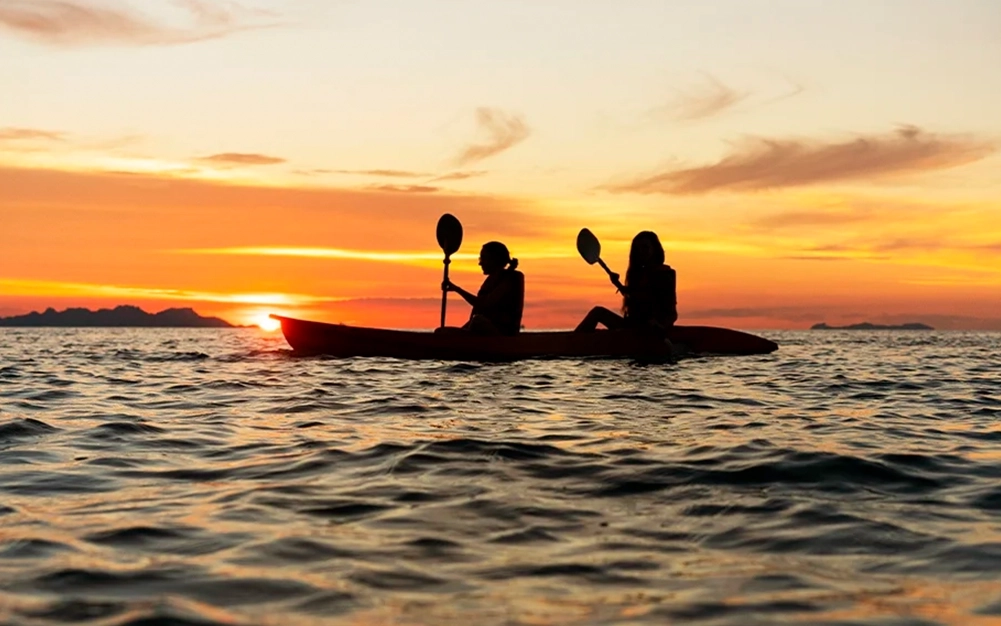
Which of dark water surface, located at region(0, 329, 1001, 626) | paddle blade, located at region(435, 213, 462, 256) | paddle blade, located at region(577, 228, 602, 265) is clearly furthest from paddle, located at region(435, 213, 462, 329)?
dark water surface, located at region(0, 329, 1001, 626)

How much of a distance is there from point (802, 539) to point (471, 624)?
1.68m

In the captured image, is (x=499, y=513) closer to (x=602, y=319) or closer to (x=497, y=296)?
(x=497, y=296)

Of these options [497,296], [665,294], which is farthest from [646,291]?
[497,296]

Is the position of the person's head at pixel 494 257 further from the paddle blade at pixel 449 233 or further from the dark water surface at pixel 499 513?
the dark water surface at pixel 499 513

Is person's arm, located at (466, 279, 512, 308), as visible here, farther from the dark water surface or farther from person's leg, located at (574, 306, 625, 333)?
the dark water surface

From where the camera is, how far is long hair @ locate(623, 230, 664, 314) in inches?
588

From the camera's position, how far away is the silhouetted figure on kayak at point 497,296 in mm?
14008

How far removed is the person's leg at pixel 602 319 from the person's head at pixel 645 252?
0.84 metres

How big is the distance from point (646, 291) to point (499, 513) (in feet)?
35.8

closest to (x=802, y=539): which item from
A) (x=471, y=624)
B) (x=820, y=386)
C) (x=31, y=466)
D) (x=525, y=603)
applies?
(x=525, y=603)

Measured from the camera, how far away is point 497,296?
14.0 meters

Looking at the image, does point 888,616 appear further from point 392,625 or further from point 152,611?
point 152,611

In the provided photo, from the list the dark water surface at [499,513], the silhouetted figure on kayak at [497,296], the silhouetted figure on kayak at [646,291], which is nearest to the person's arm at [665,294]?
the silhouetted figure on kayak at [646,291]

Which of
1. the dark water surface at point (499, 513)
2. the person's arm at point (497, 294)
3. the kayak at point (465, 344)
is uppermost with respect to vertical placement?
the person's arm at point (497, 294)
